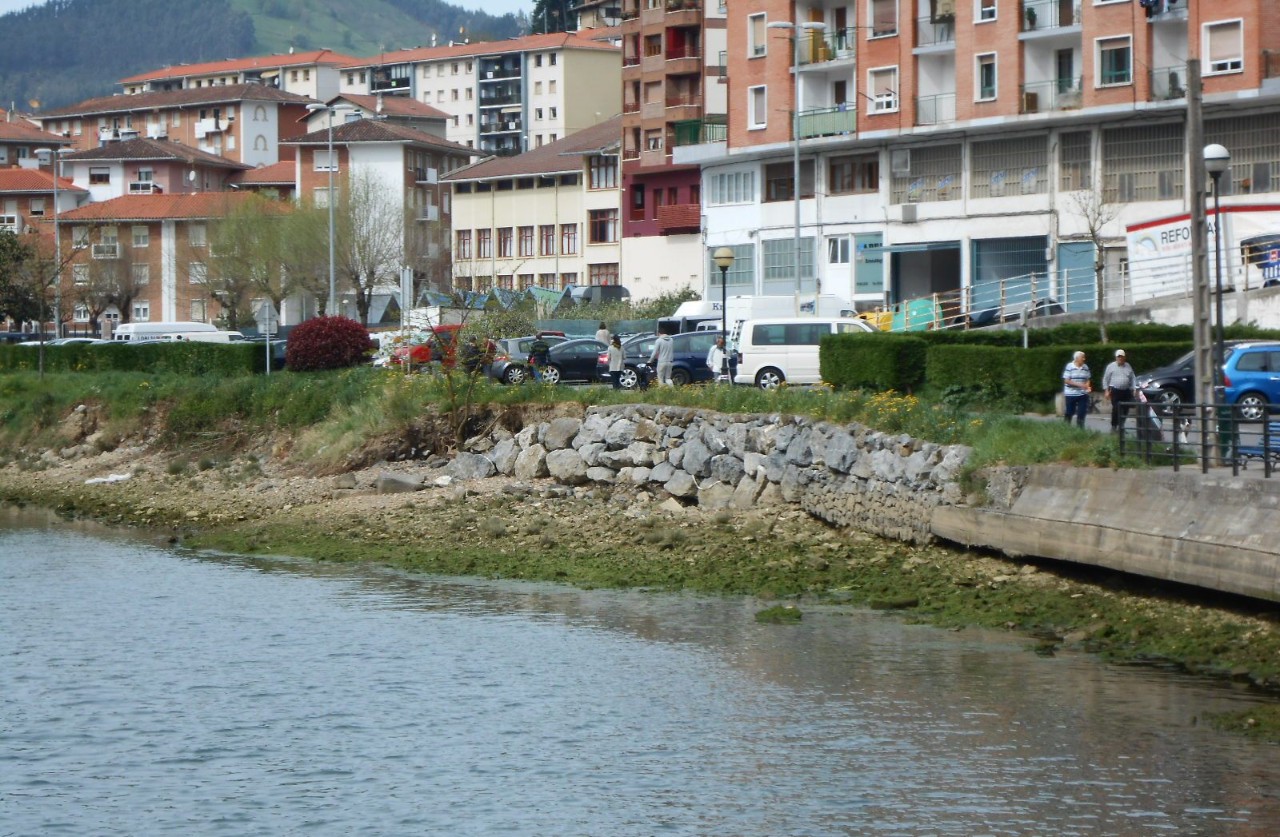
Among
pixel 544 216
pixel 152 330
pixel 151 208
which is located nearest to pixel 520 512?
pixel 152 330

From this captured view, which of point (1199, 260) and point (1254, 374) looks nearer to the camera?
point (1199, 260)

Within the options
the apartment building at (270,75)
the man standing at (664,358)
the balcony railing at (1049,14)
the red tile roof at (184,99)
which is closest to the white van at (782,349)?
the man standing at (664,358)

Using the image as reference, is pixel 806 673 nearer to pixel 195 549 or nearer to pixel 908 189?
pixel 195 549

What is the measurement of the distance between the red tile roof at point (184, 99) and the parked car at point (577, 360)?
95.8m

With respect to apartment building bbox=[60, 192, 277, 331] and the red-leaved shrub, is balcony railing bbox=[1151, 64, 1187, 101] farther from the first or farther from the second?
apartment building bbox=[60, 192, 277, 331]

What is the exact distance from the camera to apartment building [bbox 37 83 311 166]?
137 m

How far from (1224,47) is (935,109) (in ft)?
33.3

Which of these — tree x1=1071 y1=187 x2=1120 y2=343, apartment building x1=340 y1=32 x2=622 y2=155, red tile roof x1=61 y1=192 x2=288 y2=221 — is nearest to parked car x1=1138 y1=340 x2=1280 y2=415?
tree x1=1071 y1=187 x2=1120 y2=343

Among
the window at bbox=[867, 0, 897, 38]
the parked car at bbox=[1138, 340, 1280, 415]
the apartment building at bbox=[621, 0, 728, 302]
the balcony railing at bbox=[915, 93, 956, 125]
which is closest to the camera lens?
the parked car at bbox=[1138, 340, 1280, 415]

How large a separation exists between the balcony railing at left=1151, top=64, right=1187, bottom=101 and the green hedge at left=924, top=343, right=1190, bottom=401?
1984cm

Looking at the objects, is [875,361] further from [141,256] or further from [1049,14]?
[141,256]

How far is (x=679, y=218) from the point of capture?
80.6m

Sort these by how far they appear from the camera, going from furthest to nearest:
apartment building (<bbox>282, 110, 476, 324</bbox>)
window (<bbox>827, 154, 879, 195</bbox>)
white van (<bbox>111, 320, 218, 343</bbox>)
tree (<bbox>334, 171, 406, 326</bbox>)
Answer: apartment building (<bbox>282, 110, 476, 324</bbox>) → tree (<bbox>334, 171, 406, 326</bbox>) → white van (<bbox>111, 320, 218, 343</bbox>) → window (<bbox>827, 154, 879, 195</bbox>)

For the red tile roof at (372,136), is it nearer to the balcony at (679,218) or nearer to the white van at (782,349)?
the balcony at (679,218)
